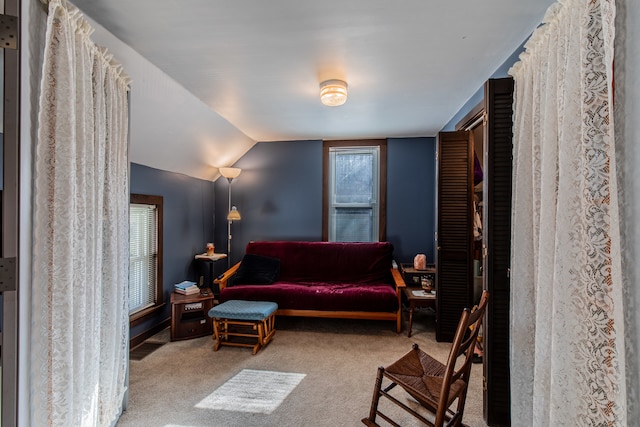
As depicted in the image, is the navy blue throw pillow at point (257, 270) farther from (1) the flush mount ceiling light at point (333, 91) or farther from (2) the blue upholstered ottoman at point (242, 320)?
(1) the flush mount ceiling light at point (333, 91)

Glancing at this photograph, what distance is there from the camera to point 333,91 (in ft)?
7.46

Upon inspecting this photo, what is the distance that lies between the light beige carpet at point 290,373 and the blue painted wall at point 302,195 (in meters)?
1.31

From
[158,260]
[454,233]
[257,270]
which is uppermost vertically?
[454,233]

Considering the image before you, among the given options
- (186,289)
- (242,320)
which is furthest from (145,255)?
(242,320)

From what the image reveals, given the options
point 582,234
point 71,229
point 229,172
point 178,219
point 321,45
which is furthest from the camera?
point 229,172

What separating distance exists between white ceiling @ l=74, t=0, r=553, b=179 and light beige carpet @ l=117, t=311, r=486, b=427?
238cm

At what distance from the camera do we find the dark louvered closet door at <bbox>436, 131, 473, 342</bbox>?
9.55 feet

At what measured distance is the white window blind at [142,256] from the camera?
9.81 feet

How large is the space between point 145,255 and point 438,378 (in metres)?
3.06

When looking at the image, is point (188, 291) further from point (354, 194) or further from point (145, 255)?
point (354, 194)

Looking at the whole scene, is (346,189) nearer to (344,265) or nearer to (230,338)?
Answer: (344,265)

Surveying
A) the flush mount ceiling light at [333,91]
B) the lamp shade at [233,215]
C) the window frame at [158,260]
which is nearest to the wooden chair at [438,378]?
the flush mount ceiling light at [333,91]

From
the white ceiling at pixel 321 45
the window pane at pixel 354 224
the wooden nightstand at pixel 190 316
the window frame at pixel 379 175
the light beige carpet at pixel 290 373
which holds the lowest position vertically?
the light beige carpet at pixel 290 373

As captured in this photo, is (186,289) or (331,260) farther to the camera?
(331,260)
